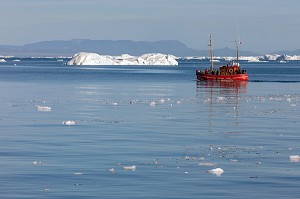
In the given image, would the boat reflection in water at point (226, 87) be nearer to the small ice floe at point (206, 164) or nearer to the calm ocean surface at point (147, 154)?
the calm ocean surface at point (147, 154)

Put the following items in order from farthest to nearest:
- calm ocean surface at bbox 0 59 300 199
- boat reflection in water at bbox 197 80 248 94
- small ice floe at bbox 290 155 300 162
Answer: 1. boat reflection in water at bbox 197 80 248 94
2. small ice floe at bbox 290 155 300 162
3. calm ocean surface at bbox 0 59 300 199

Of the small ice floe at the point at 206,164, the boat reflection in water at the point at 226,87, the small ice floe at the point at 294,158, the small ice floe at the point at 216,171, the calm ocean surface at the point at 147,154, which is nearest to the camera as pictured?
the calm ocean surface at the point at 147,154

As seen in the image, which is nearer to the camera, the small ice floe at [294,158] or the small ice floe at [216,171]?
the small ice floe at [216,171]

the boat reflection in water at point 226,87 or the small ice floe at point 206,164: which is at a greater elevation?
the boat reflection in water at point 226,87

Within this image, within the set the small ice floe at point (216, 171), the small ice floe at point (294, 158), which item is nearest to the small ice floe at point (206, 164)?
the small ice floe at point (216, 171)

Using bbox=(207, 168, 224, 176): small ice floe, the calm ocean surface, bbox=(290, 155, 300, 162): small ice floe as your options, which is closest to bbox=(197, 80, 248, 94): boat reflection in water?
the calm ocean surface

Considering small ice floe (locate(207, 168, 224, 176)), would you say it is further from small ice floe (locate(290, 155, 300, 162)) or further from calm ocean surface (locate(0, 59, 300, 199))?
small ice floe (locate(290, 155, 300, 162))

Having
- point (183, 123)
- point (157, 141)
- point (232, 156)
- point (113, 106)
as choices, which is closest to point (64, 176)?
point (232, 156)

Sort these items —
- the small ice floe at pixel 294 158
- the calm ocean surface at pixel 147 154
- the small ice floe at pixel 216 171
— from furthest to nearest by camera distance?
the small ice floe at pixel 294 158 → the small ice floe at pixel 216 171 → the calm ocean surface at pixel 147 154

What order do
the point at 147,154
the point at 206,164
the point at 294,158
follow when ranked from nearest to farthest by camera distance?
the point at 206,164 < the point at 294,158 < the point at 147,154

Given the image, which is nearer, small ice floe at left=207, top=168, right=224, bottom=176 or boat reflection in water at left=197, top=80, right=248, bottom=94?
small ice floe at left=207, top=168, right=224, bottom=176

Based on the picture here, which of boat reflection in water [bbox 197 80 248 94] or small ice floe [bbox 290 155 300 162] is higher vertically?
boat reflection in water [bbox 197 80 248 94]

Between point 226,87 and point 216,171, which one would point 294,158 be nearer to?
point 216,171

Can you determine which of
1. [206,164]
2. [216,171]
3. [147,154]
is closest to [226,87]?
[147,154]
